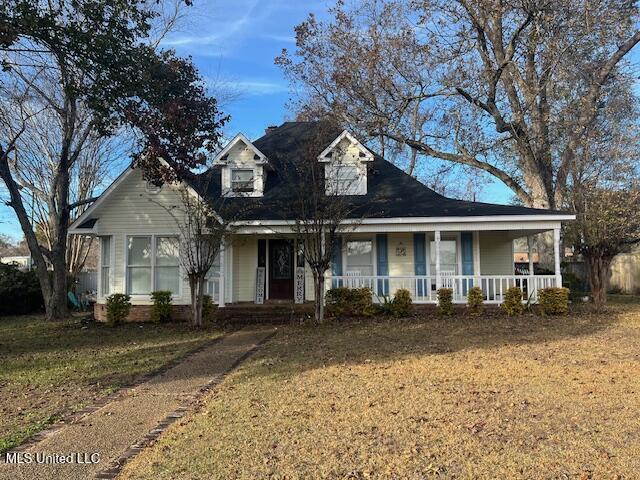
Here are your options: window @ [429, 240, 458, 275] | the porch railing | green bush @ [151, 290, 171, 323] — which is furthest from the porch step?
window @ [429, 240, 458, 275]

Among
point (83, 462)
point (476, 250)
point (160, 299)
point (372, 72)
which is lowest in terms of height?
point (83, 462)

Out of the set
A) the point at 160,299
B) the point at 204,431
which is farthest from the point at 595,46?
the point at 204,431

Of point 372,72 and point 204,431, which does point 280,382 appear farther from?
point 372,72

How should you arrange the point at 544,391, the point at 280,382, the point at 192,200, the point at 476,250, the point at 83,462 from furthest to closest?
the point at 476,250 < the point at 192,200 < the point at 280,382 < the point at 544,391 < the point at 83,462

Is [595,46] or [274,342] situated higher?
[595,46]

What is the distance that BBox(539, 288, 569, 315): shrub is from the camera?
13.5m

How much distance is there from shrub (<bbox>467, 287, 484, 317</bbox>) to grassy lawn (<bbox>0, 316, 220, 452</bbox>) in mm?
6776

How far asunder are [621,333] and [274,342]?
721 centimetres

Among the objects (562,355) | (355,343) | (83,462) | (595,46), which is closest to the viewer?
(83,462)

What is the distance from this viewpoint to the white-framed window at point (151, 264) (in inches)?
587

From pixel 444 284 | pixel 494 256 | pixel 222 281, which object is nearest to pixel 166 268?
pixel 222 281

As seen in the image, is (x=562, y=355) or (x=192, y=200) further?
(x=192, y=200)

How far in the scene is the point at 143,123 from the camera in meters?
8.77

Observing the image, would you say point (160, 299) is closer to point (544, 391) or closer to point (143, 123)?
point (143, 123)
